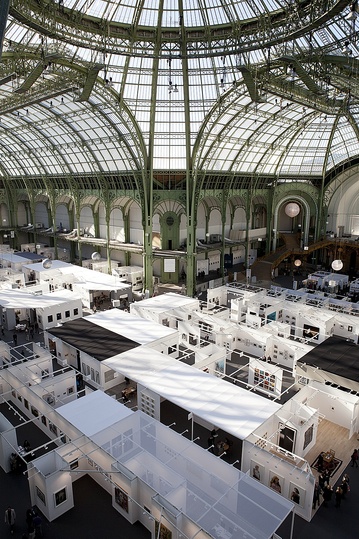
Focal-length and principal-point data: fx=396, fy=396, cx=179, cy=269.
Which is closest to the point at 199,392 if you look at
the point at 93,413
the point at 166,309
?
the point at 93,413

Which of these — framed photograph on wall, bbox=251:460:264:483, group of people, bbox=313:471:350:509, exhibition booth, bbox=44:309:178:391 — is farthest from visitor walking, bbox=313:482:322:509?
exhibition booth, bbox=44:309:178:391

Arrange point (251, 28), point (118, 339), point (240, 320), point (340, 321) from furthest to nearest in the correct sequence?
point (240, 320) < point (340, 321) < point (251, 28) < point (118, 339)

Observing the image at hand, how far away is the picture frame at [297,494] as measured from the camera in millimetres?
15516

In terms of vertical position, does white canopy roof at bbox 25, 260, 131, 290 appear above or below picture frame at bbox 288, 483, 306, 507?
above

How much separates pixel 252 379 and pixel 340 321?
12126mm

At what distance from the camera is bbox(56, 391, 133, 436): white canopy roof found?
17.0 meters

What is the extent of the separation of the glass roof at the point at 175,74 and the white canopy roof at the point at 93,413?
66.1ft

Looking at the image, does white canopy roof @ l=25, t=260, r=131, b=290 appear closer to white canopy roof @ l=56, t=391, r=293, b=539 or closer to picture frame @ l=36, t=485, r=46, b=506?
white canopy roof @ l=56, t=391, r=293, b=539

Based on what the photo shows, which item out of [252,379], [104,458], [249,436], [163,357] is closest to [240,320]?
[252,379]

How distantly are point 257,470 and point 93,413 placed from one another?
755 centimetres

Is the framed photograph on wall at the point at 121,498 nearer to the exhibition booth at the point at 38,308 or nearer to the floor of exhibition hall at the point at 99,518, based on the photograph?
the floor of exhibition hall at the point at 99,518

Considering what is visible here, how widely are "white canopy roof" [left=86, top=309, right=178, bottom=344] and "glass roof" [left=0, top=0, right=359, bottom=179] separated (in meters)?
17.0

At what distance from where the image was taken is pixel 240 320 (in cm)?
3619

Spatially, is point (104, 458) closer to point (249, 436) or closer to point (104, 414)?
point (104, 414)
